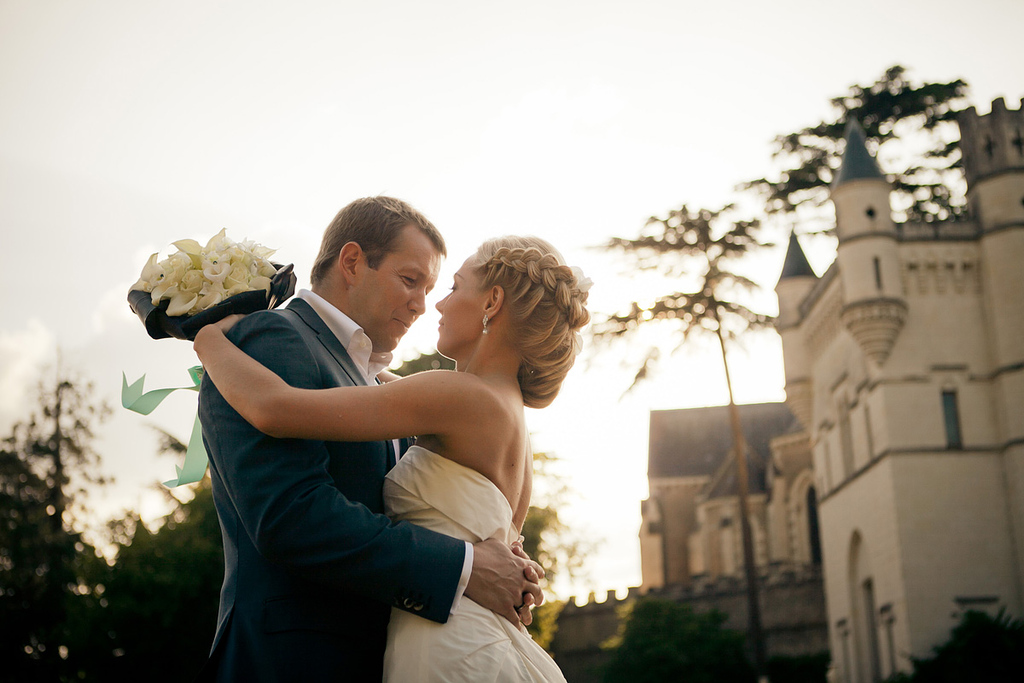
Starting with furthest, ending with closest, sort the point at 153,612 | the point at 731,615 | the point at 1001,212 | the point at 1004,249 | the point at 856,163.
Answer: the point at 731,615 < the point at 856,163 < the point at 1001,212 < the point at 1004,249 < the point at 153,612

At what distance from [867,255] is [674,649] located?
1326 centimetres

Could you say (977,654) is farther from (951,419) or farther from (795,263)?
(795,263)

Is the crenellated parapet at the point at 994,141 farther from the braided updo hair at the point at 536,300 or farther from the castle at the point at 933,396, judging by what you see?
the braided updo hair at the point at 536,300

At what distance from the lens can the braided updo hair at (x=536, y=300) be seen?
3414 mm

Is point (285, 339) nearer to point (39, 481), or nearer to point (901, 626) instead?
point (901, 626)

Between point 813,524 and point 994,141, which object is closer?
point 994,141

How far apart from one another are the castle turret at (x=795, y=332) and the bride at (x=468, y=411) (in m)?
31.0

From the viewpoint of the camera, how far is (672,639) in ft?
103

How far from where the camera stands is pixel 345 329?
3.52 meters

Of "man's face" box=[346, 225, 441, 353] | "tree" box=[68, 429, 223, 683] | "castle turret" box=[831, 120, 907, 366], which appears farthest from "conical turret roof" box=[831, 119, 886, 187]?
"man's face" box=[346, 225, 441, 353]

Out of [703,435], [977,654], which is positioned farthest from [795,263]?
[703,435]

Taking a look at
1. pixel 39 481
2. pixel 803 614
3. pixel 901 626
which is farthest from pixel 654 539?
pixel 39 481

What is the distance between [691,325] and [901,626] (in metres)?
11.4

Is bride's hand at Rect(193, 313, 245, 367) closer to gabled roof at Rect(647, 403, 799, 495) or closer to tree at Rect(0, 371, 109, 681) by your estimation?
tree at Rect(0, 371, 109, 681)
